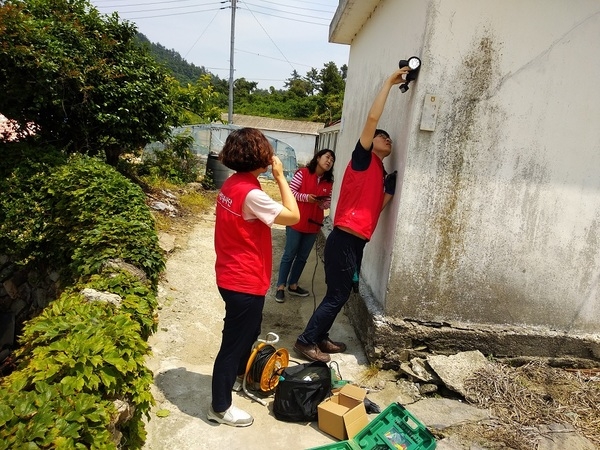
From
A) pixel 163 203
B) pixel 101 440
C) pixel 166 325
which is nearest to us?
pixel 101 440

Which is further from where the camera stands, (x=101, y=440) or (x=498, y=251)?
(x=498, y=251)

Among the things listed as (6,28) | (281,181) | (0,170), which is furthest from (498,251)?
(6,28)

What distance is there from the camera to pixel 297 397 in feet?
10.2

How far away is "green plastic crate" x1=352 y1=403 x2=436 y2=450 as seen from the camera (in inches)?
110

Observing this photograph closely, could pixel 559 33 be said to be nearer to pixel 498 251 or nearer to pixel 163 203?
pixel 498 251

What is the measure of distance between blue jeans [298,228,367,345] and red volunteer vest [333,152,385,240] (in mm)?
109

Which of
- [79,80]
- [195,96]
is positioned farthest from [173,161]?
[79,80]

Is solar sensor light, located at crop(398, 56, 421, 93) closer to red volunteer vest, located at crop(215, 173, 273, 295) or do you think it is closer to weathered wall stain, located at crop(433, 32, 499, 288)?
weathered wall stain, located at crop(433, 32, 499, 288)

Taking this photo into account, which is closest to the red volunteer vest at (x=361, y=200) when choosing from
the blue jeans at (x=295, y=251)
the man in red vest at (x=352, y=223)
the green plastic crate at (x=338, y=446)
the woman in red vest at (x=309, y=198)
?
the man in red vest at (x=352, y=223)

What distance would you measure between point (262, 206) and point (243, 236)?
0.79ft

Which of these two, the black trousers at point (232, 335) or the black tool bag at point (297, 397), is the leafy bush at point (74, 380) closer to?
the black trousers at point (232, 335)

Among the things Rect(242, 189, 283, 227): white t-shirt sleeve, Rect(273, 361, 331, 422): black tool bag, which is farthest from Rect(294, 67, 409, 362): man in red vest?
Rect(242, 189, 283, 227): white t-shirt sleeve

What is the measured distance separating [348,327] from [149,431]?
2335 mm

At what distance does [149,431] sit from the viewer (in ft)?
9.58
